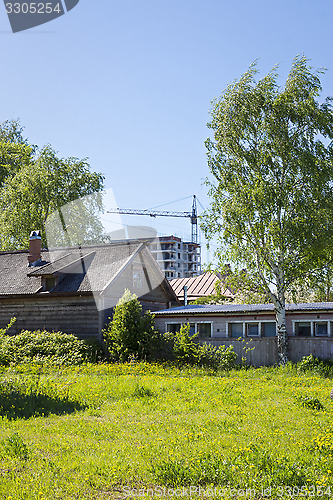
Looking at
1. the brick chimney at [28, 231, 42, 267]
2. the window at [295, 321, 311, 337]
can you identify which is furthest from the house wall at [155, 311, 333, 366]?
the brick chimney at [28, 231, 42, 267]

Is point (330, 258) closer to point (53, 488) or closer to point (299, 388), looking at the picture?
point (299, 388)

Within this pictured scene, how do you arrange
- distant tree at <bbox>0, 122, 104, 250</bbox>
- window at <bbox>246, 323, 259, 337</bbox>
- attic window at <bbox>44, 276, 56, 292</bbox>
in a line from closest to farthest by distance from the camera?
window at <bbox>246, 323, 259, 337</bbox> → attic window at <bbox>44, 276, 56, 292</bbox> → distant tree at <bbox>0, 122, 104, 250</bbox>

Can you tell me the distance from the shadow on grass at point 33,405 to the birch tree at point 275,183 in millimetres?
13817

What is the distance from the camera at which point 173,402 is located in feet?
45.7

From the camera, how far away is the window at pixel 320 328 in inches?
955

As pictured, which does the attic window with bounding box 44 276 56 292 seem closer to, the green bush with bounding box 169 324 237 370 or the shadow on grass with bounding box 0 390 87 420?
the green bush with bounding box 169 324 237 370

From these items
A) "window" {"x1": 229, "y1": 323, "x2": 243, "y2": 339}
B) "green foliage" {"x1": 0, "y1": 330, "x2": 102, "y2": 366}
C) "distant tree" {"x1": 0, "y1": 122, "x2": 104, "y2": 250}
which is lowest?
"green foliage" {"x1": 0, "y1": 330, "x2": 102, "y2": 366}

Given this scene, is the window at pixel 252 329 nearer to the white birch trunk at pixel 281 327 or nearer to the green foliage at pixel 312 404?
the white birch trunk at pixel 281 327

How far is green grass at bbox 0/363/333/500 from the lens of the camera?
278 inches

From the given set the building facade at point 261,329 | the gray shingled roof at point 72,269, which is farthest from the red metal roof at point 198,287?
the building facade at point 261,329

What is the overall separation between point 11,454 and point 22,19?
21.9 ft

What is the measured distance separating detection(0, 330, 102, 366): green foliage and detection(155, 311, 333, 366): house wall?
6321 millimetres

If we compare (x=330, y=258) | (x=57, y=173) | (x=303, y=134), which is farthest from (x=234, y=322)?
(x=57, y=173)

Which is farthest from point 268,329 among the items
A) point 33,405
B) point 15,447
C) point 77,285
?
point 15,447
